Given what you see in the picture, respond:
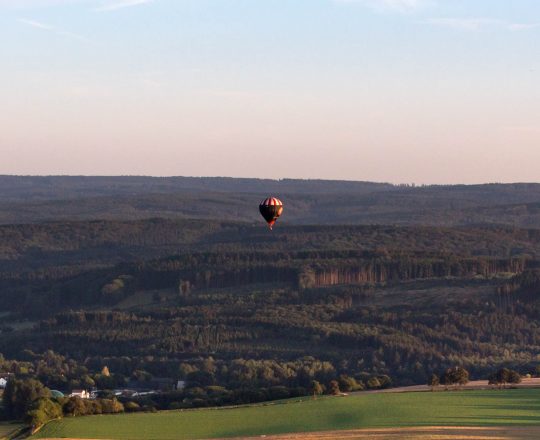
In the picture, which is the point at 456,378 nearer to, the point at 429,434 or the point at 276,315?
the point at 429,434

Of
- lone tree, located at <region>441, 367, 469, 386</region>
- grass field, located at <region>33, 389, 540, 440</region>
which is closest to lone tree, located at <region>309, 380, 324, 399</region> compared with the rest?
grass field, located at <region>33, 389, 540, 440</region>

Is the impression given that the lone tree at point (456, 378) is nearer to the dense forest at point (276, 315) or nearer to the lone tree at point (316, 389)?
the dense forest at point (276, 315)

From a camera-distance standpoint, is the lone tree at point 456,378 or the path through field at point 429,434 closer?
the path through field at point 429,434

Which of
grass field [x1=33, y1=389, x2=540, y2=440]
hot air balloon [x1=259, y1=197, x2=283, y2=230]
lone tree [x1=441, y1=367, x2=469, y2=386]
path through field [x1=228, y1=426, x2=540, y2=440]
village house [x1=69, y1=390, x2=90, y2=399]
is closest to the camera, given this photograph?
path through field [x1=228, y1=426, x2=540, y2=440]

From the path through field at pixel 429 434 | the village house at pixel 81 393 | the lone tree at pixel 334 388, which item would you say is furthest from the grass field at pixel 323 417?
the village house at pixel 81 393

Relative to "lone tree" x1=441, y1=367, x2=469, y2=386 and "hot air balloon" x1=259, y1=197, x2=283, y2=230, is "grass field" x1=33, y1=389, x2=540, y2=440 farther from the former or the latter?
"hot air balloon" x1=259, y1=197, x2=283, y2=230

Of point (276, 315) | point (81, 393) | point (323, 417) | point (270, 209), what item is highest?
point (270, 209)

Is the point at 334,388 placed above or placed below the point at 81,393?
above

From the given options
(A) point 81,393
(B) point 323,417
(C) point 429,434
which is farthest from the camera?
(A) point 81,393

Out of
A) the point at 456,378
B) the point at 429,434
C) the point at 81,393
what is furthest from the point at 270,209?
the point at 429,434
